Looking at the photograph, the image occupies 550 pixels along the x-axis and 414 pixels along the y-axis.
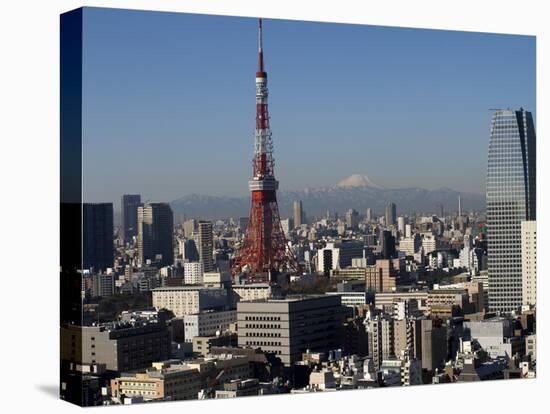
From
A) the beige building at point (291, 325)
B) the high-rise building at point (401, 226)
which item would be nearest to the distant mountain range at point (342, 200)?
the high-rise building at point (401, 226)

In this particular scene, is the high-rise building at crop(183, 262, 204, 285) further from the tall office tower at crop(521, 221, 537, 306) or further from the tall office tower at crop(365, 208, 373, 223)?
the tall office tower at crop(521, 221, 537, 306)

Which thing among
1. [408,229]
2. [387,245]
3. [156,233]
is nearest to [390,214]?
[408,229]

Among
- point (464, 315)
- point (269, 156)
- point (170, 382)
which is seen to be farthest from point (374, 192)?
point (170, 382)

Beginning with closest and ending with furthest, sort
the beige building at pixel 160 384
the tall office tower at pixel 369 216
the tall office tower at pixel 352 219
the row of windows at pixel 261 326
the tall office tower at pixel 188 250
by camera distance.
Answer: the beige building at pixel 160 384 < the row of windows at pixel 261 326 < the tall office tower at pixel 188 250 < the tall office tower at pixel 369 216 < the tall office tower at pixel 352 219

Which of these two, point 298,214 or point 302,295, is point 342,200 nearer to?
point 298,214

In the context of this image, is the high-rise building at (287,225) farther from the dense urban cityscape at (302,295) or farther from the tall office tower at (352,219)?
the tall office tower at (352,219)

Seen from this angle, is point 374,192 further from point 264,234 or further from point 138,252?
point 138,252
